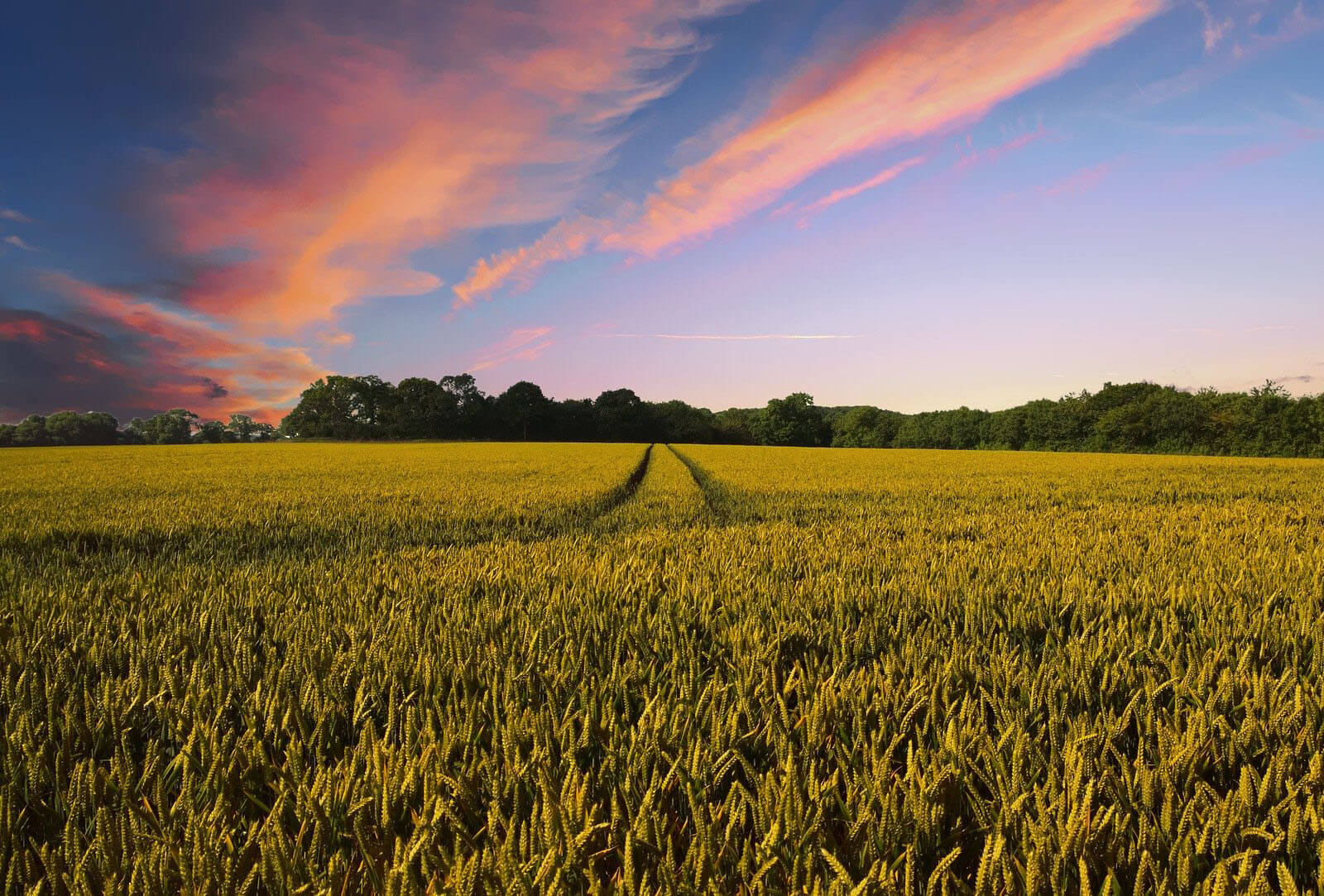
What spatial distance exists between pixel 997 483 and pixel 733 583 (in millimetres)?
14748

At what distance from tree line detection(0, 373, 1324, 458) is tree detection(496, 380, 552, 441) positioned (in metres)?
0.19

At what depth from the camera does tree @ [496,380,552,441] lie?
313ft

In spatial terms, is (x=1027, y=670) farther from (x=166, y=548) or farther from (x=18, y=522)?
(x=18, y=522)

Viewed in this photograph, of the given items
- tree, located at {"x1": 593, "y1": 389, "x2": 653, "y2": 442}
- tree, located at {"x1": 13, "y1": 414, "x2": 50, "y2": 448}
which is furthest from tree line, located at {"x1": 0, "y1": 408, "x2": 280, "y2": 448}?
tree, located at {"x1": 593, "y1": 389, "x2": 653, "y2": 442}

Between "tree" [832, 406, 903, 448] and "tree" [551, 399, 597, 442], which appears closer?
"tree" [551, 399, 597, 442]

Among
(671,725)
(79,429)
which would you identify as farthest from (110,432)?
(671,725)

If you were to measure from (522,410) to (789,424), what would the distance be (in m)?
48.8

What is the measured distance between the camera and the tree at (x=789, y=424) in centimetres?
10988

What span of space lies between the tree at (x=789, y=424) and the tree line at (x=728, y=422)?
22 centimetres

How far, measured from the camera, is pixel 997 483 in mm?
15852

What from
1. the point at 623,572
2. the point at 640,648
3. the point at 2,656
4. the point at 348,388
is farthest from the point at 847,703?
the point at 348,388

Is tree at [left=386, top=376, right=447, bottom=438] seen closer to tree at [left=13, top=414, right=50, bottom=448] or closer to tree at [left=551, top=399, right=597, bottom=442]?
tree at [left=551, top=399, right=597, bottom=442]

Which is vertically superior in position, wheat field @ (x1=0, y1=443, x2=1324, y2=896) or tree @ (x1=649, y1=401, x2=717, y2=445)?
tree @ (x1=649, y1=401, x2=717, y2=445)

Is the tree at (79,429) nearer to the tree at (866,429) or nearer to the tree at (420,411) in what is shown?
the tree at (420,411)
